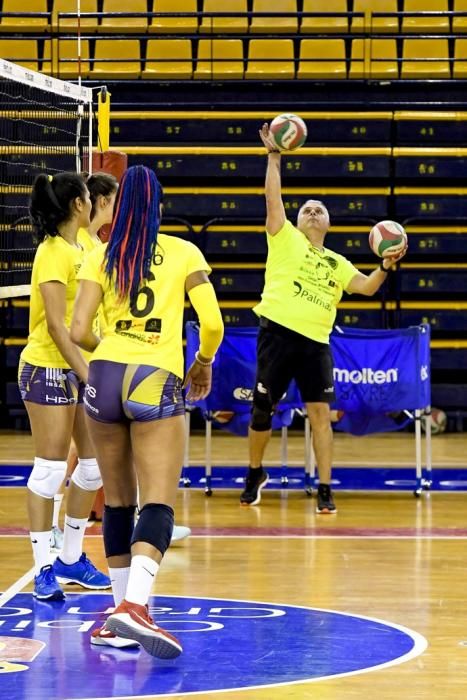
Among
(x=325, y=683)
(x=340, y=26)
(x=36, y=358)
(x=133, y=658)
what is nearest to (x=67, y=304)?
(x=36, y=358)

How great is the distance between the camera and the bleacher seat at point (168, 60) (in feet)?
47.1

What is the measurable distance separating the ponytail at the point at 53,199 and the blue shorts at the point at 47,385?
1.88ft

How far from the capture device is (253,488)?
8578 millimetres

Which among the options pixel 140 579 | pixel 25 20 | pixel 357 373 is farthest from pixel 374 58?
pixel 140 579

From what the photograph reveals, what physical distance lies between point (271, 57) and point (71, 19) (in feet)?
7.28

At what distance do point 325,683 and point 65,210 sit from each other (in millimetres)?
2352

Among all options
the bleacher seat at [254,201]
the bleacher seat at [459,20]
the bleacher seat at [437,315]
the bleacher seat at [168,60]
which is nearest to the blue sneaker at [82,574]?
the bleacher seat at [437,315]

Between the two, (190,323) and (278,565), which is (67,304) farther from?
(190,323)

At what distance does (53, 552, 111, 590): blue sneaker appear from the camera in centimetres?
592

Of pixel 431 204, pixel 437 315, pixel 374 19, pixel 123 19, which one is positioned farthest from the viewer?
pixel 123 19

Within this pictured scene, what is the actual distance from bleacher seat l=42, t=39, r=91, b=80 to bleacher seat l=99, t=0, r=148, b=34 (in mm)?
316

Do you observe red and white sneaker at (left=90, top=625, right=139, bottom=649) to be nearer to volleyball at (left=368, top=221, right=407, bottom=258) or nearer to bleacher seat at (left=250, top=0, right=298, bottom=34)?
volleyball at (left=368, top=221, right=407, bottom=258)

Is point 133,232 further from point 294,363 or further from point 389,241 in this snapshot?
point 294,363

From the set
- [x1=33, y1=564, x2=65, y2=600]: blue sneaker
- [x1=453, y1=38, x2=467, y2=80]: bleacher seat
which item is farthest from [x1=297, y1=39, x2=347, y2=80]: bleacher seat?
[x1=33, y1=564, x2=65, y2=600]: blue sneaker
